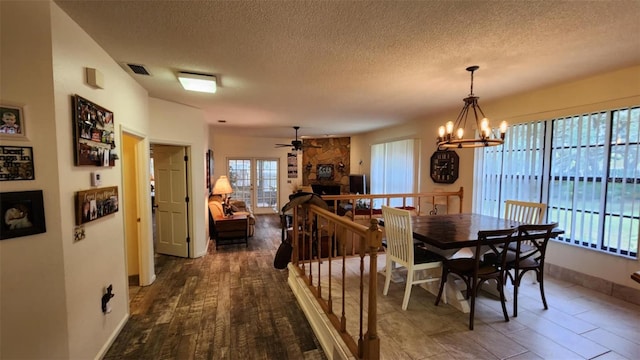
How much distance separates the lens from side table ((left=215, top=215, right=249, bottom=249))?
5.18 meters

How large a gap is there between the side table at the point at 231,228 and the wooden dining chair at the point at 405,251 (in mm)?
3165

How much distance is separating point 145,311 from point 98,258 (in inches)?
42.8

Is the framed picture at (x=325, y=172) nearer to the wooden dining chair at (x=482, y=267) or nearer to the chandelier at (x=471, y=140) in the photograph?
the chandelier at (x=471, y=140)

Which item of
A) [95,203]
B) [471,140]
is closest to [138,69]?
[95,203]

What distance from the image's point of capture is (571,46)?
230cm

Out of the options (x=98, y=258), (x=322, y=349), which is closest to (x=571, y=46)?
(x=322, y=349)

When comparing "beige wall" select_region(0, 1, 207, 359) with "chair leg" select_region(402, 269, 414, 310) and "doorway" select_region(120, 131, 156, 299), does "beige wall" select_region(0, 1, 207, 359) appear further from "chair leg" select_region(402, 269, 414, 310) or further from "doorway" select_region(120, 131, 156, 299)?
"chair leg" select_region(402, 269, 414, 310)

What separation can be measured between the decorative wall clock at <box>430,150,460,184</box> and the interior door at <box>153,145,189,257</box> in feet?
15.0

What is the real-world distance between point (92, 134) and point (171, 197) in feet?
9.04

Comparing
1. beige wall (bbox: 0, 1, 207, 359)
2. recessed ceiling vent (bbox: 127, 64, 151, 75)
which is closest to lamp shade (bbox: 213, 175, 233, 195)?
recessed ceiling vent (bbox: 127, 64, 151, 75)

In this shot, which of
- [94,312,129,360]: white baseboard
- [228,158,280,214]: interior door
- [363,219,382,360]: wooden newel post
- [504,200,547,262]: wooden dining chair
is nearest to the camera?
[363,219,382,360]: wooden newel post

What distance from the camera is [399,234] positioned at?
277 cm

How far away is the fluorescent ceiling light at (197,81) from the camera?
2.90 meters

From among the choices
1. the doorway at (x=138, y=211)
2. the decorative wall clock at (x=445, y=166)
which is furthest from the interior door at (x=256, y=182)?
the decorative wall clock at (x=445, y=166)
